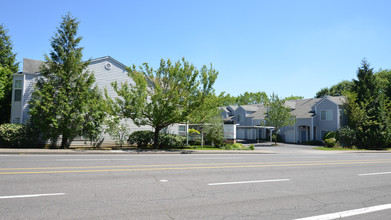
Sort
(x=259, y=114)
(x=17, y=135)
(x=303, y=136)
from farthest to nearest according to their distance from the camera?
(x=259, y=114), (x=303, y=136), (x=17, y=135)

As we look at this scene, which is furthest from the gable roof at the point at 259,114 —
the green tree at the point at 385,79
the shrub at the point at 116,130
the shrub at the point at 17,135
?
the shrub at the point at 17,135

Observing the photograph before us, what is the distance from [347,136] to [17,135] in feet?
123

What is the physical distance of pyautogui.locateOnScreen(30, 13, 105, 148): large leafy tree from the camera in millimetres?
18781

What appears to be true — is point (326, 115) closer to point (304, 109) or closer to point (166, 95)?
point (304, 109)

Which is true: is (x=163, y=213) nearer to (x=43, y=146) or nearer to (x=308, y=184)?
(x=308, y=184)

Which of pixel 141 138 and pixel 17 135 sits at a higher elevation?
pixel 17 135

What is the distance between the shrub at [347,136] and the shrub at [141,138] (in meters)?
27.2

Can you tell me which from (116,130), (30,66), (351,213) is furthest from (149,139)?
(351,213)

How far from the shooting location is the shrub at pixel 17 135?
18141 mm

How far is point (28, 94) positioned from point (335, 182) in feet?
74.4

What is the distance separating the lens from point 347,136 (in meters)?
35.4

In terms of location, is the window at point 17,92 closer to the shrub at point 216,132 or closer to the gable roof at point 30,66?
the gable roof at point 30,66

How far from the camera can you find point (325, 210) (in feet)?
18.1

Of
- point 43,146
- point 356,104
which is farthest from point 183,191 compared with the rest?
point 356,104
